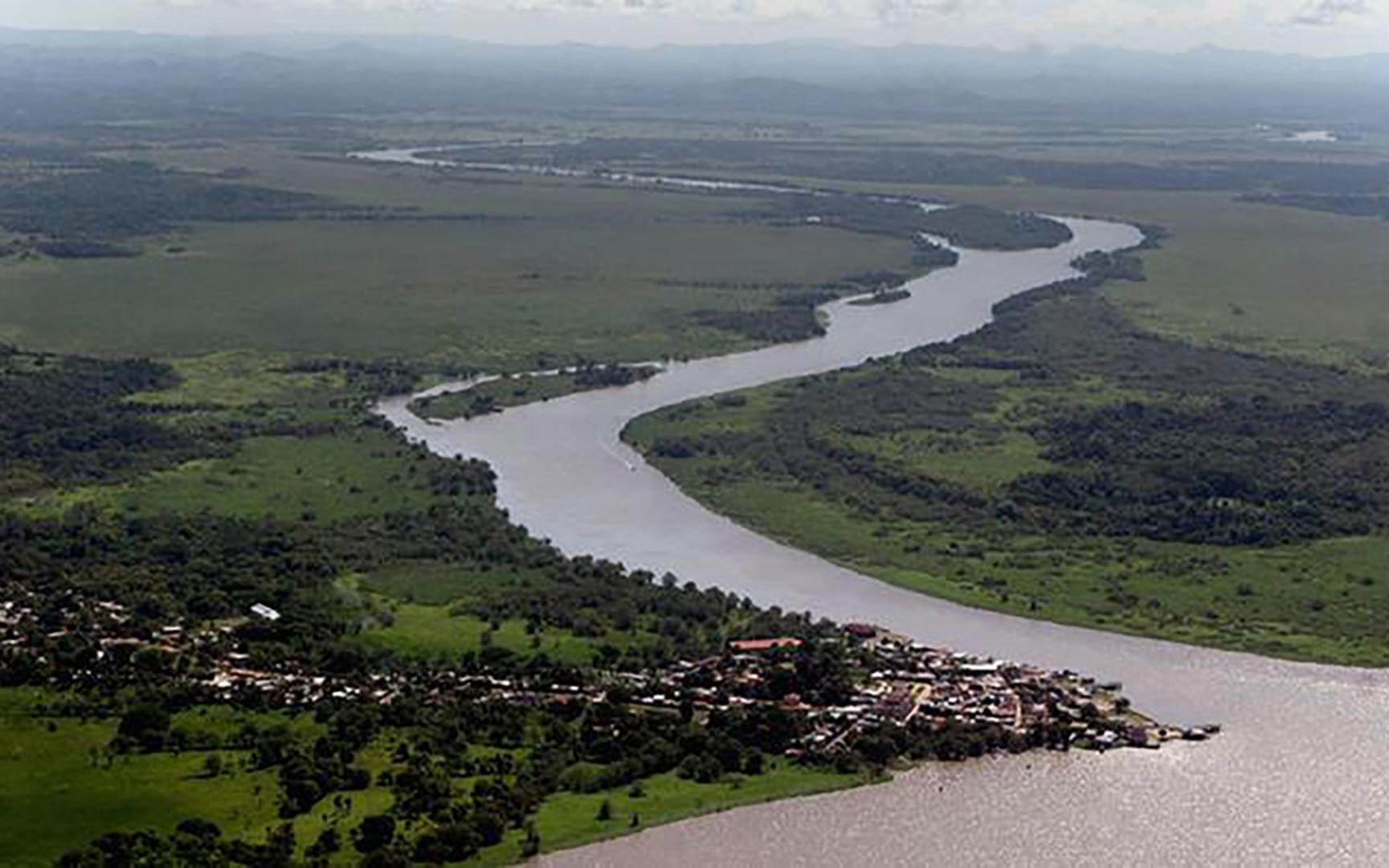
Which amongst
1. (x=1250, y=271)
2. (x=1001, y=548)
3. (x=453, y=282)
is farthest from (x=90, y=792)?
(x=1250, y=271)

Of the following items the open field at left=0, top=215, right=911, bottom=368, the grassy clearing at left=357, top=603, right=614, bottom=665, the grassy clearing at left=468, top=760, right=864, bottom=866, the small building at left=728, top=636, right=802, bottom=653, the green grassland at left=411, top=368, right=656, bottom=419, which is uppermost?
the small building at left=728, top=636, right=802, bottom=653

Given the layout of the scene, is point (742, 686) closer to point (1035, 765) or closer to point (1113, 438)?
point (1035, 765)

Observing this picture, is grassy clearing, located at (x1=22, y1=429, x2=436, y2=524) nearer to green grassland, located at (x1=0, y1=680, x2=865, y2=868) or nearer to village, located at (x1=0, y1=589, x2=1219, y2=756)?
village, located at (x1=0, y1=589, x2=1219, y2=756)

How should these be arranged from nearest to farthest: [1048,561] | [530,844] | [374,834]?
[374,834] < [530,844] < [1048,561]

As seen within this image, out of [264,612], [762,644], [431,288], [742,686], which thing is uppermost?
[762,644]

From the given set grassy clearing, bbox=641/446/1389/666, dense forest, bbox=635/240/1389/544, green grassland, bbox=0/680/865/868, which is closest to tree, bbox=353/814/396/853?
green grassland, bbox=0/680/865/868
